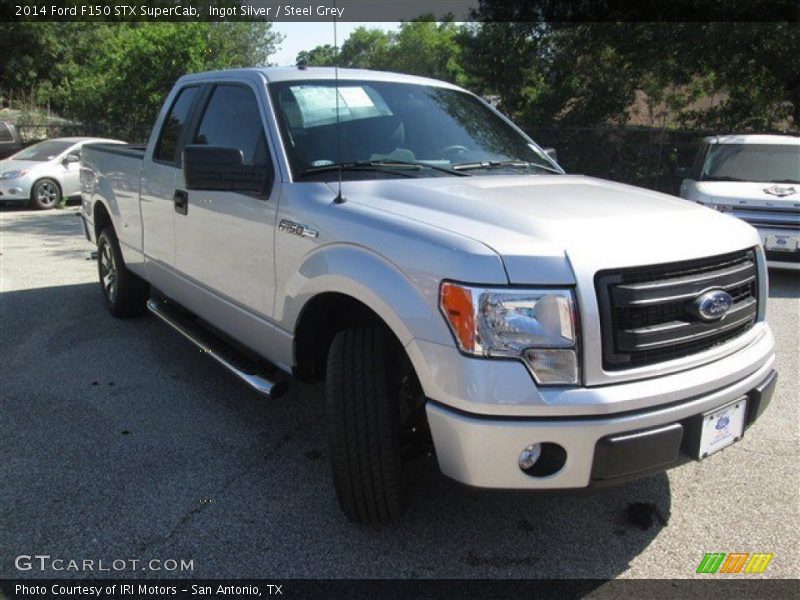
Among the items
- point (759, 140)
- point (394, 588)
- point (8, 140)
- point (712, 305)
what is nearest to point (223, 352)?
point (394, 588)

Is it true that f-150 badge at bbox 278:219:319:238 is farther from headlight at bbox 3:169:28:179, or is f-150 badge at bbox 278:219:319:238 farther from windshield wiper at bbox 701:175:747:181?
headlight at bbox 3:169:28:179

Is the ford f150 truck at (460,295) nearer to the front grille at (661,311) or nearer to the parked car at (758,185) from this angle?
the front grille at (661,311)

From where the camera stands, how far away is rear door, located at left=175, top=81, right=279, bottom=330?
3299 millimetres

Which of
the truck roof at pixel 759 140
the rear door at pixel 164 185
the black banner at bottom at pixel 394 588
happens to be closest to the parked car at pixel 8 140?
the rear door at pixel 164 185

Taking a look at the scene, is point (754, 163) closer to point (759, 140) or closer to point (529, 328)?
point (759, 140)

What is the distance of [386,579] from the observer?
8.34 ft

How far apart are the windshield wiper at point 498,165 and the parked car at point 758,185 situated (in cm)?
504

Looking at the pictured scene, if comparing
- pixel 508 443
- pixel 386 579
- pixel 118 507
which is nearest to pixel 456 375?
pixel 508 443

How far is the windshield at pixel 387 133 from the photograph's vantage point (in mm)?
3273

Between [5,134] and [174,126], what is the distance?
15.3 metres

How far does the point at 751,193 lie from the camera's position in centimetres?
806

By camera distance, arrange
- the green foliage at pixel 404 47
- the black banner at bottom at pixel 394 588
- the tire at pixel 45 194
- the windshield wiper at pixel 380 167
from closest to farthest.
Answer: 1. the black banner at bottom at pixel 394 588
2. the windshield wiper at pixel 380 167
3. the tire at pixel 45 194
4. the green foliage at pixel 404 47

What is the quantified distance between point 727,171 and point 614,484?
776 centimetres

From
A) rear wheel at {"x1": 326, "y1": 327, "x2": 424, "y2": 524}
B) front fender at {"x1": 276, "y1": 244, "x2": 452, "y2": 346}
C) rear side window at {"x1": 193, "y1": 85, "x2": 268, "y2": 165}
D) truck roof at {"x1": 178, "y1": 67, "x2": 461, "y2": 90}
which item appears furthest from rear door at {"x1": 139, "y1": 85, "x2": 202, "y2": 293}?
rear wheel at {"x1": 326, "y1": 327, "x2": 424, "y2": 524}
